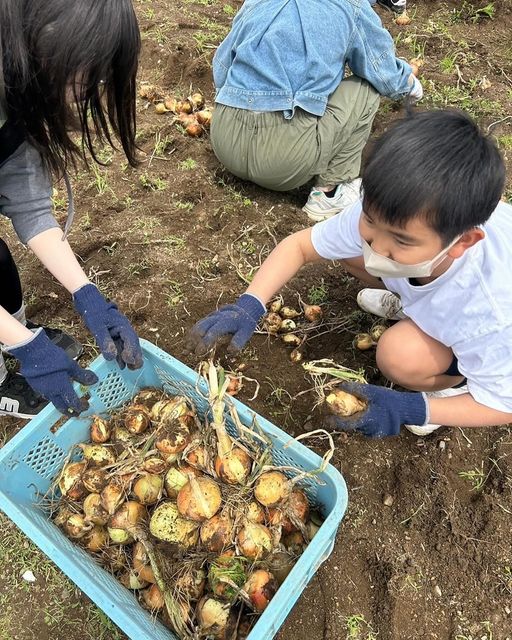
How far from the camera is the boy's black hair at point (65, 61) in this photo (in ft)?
3.42

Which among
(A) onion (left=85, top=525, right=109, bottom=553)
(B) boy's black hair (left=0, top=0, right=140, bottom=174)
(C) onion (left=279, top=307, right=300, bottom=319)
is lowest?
(C) onion (left=279, top=307, right=300, bottom=319)

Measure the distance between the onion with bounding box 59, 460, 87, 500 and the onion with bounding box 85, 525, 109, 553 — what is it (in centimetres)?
11

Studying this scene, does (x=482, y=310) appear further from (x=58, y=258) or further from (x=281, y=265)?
(x=58, y=258)

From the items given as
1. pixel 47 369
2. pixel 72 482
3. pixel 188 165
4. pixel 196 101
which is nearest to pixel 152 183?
pixel 188 165

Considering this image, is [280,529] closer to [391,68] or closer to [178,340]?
[178,340]

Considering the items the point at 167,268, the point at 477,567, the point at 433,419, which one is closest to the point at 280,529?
the point at 433,419

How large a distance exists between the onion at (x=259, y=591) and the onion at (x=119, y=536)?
0.37 metres

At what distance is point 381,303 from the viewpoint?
6.83 ft

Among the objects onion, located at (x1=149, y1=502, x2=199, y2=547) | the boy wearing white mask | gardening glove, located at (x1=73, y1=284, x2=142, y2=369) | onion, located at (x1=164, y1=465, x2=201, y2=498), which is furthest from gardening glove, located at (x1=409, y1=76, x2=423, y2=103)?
onion, located at (x1=149, y1=502, x2=199, y2=547)

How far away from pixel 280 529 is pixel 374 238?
83 cm

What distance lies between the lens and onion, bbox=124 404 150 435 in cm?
160

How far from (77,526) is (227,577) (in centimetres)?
48

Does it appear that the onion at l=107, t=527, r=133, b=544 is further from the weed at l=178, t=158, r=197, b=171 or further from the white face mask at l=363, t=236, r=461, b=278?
the weed at l=178, t=158, r=197, b=171

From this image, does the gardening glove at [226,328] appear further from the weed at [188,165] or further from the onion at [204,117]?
the onion at [204,117]
